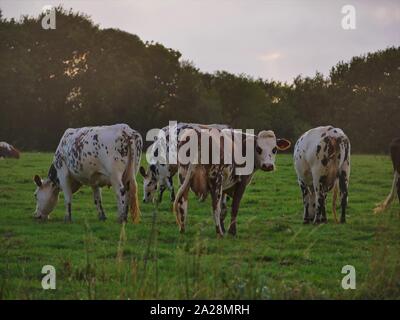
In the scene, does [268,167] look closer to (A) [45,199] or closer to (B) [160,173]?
(A) [45,199]

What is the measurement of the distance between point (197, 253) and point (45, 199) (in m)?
9.38

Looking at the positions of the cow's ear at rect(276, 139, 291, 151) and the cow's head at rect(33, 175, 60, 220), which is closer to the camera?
the cow's ear at rect(276, 139, 291, 151)

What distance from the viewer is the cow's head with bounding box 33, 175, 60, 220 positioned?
15.7 m

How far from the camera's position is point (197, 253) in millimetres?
7020

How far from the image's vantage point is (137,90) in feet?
184

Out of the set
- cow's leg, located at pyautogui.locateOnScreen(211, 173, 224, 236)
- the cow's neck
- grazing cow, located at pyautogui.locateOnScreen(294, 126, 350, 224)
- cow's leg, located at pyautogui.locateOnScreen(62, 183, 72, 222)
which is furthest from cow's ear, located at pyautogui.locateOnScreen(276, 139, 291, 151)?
the cow's neck

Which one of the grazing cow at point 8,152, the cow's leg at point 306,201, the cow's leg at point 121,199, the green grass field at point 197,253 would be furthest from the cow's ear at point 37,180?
the grazing cow at point 8,152

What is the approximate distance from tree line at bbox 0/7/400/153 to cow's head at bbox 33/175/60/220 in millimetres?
36706

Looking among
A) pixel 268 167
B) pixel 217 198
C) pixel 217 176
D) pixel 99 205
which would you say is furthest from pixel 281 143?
pixel 99 205

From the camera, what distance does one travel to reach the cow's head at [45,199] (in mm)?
15719

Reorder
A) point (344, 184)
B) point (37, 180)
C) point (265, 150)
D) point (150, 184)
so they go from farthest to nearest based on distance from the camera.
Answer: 1. point (150, 184)
2. point (37, 180)
3. point (344, 184)
4. point (265, 150)

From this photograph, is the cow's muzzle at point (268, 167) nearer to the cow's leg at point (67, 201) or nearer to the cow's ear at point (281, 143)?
the cow's ear at point (281, 143)

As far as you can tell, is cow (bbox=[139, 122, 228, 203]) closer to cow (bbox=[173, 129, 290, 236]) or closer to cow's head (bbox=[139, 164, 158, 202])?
cow's head (bbox=[139, 164, 158, 202])
